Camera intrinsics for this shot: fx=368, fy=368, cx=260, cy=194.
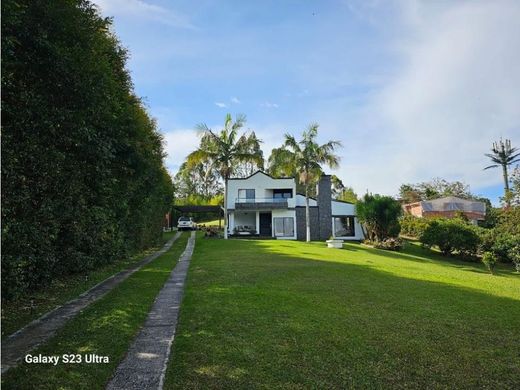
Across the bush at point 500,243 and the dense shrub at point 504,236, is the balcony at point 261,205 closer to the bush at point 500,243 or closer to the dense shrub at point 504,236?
the bush at point 500,243

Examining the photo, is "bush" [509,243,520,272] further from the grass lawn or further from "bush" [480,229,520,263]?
the grass lawn

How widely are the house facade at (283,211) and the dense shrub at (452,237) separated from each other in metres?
9.41

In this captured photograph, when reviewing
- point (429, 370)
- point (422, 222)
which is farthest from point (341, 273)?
point (422, 222)

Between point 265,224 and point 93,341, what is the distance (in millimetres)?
32666

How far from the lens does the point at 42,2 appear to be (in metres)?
5.69

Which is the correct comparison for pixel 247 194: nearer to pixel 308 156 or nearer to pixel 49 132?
Result: pixel 308 156

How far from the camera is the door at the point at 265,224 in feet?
122

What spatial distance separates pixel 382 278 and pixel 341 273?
49.5 inches

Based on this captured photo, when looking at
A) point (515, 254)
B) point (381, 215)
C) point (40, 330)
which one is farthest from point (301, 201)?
point (40, 330)

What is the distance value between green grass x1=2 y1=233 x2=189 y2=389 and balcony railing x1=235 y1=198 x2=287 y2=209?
27459 mm

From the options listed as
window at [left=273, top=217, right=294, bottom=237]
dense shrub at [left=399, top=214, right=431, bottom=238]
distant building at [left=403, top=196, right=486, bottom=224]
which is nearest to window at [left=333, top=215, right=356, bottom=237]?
window at [left=273, top=217, right=294, bottom=237]

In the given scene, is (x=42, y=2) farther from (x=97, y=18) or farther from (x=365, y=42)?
(x=365, y=42)

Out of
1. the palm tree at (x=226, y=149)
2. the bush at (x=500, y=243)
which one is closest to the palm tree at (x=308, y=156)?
the palm tree at (x=226, y=149)

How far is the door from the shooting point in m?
37.1
